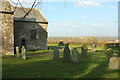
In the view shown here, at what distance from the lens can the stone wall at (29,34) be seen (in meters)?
28.2

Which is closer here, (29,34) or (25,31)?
(25,31)

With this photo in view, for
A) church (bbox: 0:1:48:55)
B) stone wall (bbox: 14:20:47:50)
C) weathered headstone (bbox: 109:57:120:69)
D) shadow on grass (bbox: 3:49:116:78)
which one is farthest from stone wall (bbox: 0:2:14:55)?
weathered headstone (bbox: 109:57:120:69)

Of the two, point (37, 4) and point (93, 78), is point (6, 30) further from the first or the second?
point (37, 4)

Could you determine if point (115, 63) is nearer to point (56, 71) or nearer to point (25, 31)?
point (56, 71)

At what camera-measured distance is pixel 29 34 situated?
97.9 feet

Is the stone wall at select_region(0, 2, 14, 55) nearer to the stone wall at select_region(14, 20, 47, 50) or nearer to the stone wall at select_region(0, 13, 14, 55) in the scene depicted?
the stone wall at select_region(0, 13, 14, 55)

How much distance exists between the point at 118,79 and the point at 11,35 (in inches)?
663

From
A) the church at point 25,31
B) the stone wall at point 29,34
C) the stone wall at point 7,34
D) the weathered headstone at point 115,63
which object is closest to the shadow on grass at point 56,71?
the weathered headstone at point 115,63

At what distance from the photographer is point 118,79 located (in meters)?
9.10

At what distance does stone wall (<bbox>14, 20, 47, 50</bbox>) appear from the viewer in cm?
2823

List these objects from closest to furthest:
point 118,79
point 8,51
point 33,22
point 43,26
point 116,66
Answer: point 118,79 → point 116,66 → point 8,51 → point 33,22 → point 43,26

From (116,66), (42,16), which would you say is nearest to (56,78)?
(116,66)

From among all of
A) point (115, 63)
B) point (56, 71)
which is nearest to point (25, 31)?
point (56, 71)

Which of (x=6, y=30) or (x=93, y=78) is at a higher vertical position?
(x=6, y=30)
